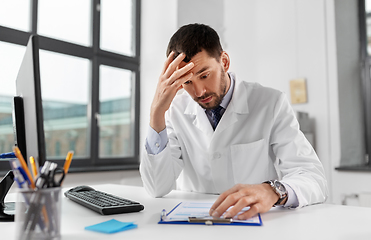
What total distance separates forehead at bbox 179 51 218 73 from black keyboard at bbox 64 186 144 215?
1.99ft

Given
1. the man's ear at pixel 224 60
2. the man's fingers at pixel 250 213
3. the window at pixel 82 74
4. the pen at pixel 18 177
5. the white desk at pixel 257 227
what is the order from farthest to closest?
the window at pixel 82 74, the man's ear at pixel 224 60, the man's fingers at pixel 250 213, the white desk at pixel 257 227, the pen at pixel 18 177

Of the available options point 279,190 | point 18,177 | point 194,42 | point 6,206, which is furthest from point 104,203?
point 194,42

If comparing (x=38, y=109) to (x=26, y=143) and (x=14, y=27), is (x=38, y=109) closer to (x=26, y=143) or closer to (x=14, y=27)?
(x=26, y=143)

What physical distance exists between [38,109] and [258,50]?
3.05 m

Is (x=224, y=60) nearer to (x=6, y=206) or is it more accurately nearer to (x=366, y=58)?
(x=6, y=206)

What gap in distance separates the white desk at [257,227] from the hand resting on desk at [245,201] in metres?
0.03

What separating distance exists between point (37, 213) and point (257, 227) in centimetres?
45

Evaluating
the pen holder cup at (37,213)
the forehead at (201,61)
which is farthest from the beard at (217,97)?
the pen holder cup at (37,213)

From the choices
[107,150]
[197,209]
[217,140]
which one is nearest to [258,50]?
[107,150]

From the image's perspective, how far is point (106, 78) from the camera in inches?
130

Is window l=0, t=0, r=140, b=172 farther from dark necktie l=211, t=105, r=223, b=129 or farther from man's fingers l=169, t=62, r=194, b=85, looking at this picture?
man's fingers l=169, t=62, r=194, b=85

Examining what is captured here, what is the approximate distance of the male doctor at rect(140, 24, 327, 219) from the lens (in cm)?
123

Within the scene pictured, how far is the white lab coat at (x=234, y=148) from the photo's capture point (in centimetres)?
123

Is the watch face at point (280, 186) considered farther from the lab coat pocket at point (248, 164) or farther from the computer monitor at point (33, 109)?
the computer monitor at point (33, 109)
